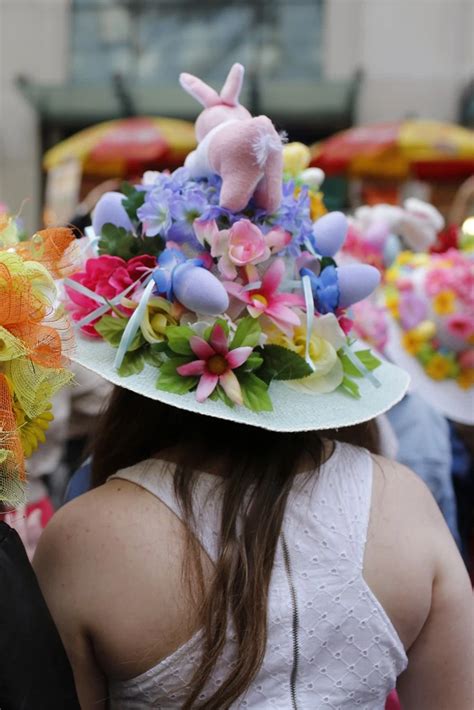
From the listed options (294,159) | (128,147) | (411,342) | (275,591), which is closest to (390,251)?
(411,342)

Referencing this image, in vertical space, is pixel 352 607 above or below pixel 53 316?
below

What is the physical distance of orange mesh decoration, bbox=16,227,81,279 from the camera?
1110 millimetres

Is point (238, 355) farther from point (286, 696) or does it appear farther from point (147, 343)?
point (286, 696)

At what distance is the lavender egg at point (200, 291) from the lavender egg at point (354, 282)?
0.25 meters

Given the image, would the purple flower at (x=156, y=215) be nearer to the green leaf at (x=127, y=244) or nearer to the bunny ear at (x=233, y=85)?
the green leaf at (x=127, y=244)

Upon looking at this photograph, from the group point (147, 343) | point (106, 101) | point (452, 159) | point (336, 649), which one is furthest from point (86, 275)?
point (106, 101)

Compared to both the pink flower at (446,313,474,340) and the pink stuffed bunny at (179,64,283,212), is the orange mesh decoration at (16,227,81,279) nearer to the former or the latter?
the pink stuffed bunny at (179,64,283,212)

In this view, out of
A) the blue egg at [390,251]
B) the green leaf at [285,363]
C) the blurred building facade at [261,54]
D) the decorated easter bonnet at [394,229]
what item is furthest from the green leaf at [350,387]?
the blurred building facade at [261,54]

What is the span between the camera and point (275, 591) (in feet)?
3.85

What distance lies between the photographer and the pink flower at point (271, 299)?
1323mm

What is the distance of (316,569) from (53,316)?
519 mm

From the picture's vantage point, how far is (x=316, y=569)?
119 centimetres

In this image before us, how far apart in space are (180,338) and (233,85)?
1.61 feet

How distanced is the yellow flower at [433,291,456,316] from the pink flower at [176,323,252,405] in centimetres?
145
